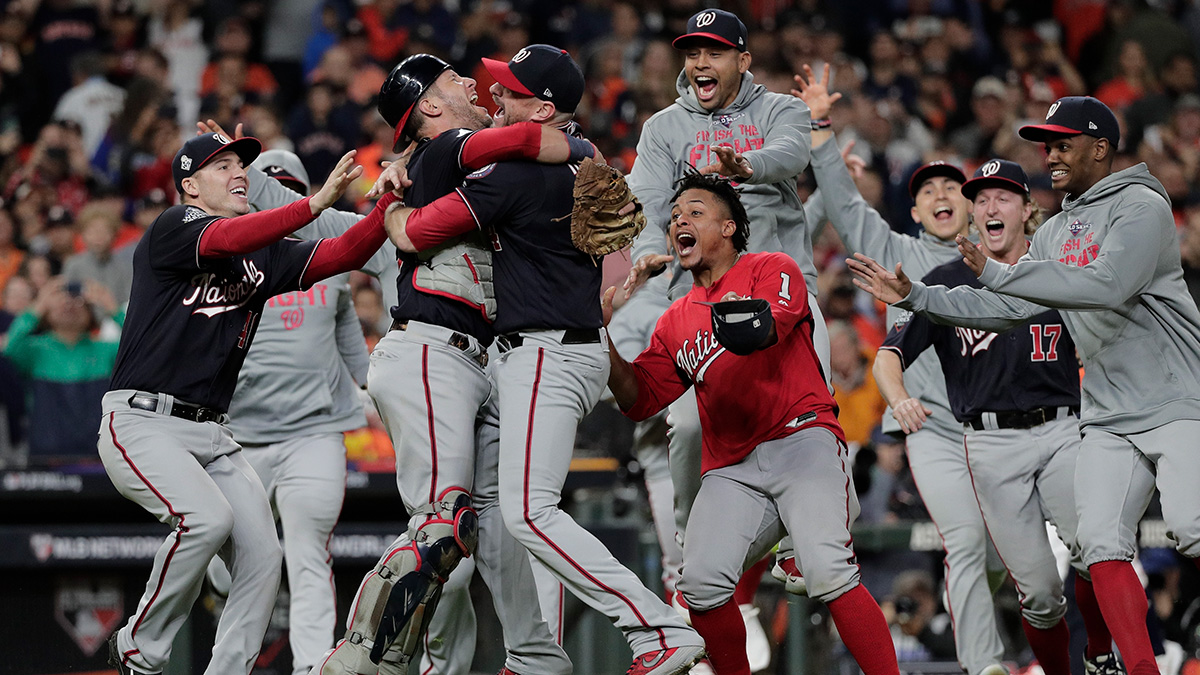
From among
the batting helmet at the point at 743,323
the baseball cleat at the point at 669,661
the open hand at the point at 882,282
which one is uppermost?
the open hand at the point at 882,282

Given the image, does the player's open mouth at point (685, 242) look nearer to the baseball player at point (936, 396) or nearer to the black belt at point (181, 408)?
the baseball player at point (936, 396)

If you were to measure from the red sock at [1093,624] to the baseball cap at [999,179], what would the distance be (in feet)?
6.33

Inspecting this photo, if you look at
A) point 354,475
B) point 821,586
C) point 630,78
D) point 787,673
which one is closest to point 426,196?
point 821,586

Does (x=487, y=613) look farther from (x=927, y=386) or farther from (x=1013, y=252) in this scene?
(x=1013, y=252)

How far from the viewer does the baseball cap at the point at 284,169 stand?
781 centimetres

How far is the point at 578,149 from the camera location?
5691mm

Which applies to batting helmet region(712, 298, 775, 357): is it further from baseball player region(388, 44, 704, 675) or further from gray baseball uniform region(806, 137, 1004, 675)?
gray baseball uniform region(806, 137, 1004, 675)

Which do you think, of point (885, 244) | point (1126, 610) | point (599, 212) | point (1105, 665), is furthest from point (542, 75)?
point (1105, 665)

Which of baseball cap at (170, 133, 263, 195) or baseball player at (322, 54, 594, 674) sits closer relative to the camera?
baseball player at (322, 54, 594, 674)

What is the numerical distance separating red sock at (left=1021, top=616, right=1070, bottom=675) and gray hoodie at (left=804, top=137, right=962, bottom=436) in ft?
3.74

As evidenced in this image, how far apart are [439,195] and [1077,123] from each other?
2.67 meters

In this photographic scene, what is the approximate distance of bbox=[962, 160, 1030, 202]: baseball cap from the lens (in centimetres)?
719

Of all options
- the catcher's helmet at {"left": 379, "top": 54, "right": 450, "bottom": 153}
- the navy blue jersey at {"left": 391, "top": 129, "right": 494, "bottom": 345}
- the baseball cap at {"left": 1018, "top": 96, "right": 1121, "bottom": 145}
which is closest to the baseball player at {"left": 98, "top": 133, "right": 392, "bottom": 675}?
the navy blue jersey at {"left": 391, "top": 129, "right": 494, "bottom": 345}

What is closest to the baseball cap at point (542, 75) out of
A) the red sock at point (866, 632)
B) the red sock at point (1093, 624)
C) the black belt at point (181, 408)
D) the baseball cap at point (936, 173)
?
the black belt at point (181, 408)
